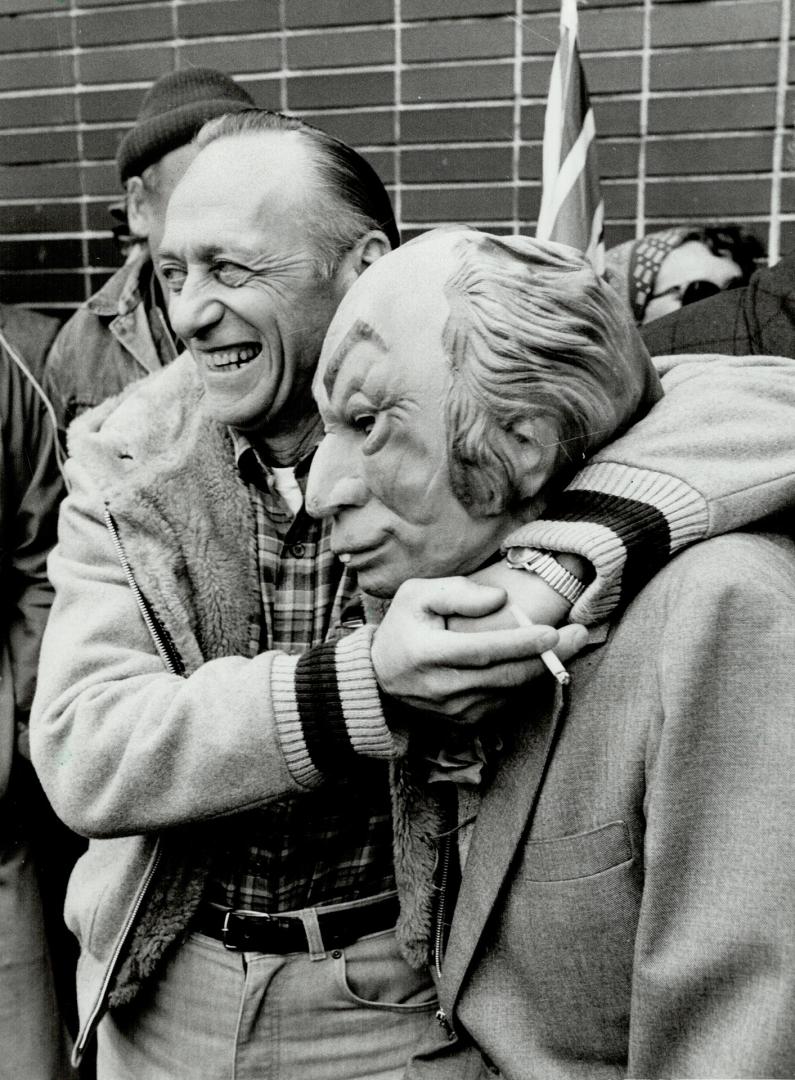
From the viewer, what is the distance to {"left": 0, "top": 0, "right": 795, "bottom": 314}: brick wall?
3312 mm

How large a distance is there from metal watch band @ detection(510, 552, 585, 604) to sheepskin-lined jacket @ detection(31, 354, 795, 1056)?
0.08 feet

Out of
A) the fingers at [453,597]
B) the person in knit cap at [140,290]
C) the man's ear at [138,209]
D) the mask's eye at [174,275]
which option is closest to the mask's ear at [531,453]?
the fingers at [453,597]

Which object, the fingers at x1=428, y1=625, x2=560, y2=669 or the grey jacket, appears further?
the fingers at x1=428, y1=625, x2=560, y2=669

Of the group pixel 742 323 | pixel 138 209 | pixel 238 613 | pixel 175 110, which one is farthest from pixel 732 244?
pixel 238 613

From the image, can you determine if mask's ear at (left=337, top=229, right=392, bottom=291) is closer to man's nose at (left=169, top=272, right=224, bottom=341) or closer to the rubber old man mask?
man's nose at (left=169, top=272, right=224, bottom=341)

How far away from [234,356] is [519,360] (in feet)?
2.23

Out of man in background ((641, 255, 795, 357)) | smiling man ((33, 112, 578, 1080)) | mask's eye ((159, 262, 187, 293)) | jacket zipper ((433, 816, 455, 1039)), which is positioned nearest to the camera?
jacket zipper ((433, 816, 455, 1039))

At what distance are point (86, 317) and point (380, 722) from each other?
2149mm

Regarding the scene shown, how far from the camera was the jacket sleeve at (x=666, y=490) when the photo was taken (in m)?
1.41

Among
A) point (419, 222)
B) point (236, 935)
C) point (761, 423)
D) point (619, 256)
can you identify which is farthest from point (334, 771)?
point (419, 222)

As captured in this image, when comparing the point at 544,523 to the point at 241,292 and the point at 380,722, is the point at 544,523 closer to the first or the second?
the point at 380,722

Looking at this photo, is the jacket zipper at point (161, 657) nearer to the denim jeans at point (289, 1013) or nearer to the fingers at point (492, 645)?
the denim jeans at point (289, 1013)

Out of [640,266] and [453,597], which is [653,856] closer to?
[453,597]

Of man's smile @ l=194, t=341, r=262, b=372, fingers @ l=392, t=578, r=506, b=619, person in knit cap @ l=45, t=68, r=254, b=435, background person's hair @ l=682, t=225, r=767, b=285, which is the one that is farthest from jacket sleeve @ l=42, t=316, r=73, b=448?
fingers @ l=392, t=578, r=506, b=619
